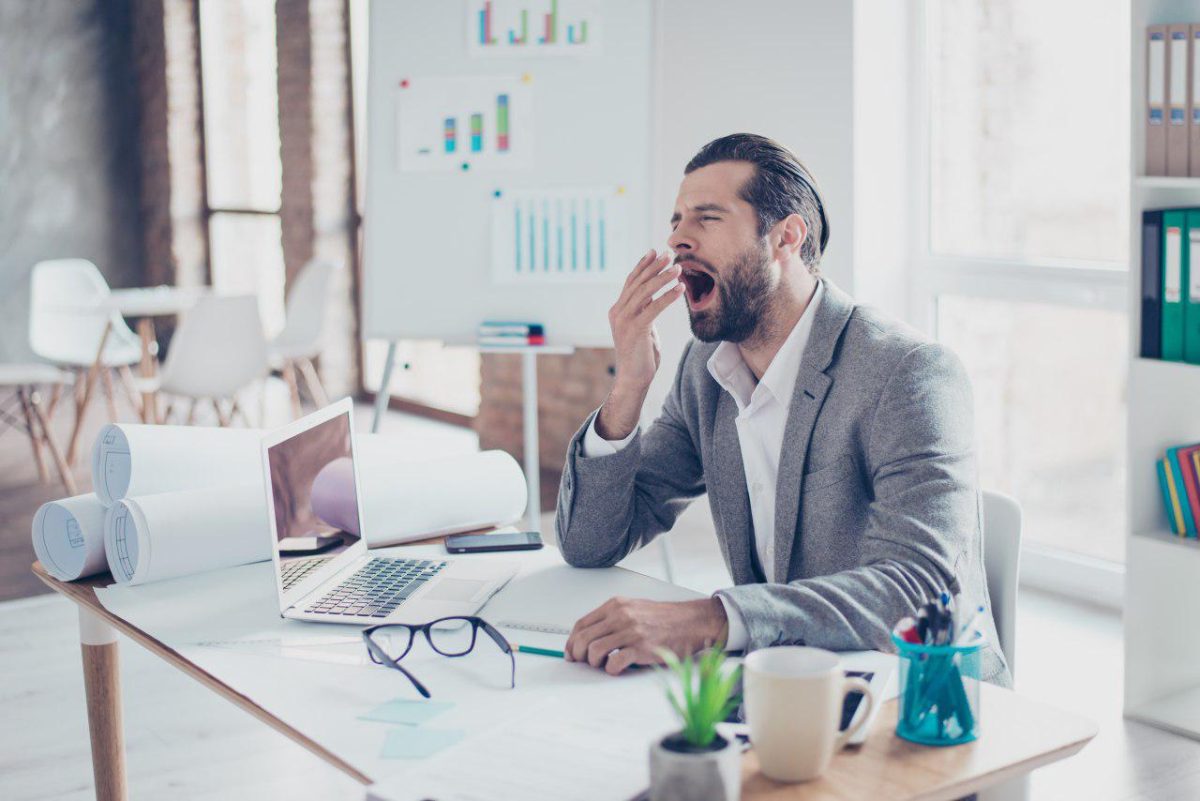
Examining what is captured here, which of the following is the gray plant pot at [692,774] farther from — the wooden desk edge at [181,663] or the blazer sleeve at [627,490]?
the blazer sleeve at [627,490]

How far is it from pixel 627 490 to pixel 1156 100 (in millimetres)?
1628

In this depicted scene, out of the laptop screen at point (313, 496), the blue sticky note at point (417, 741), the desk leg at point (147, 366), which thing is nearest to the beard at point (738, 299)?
the laptop screen at point (313, 496)

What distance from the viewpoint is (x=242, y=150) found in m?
8.48

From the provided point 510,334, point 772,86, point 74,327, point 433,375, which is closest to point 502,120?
point 510,334

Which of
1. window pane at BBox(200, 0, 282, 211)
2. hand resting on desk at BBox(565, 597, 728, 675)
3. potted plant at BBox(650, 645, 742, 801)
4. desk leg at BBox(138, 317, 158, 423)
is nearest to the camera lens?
potted plant at BBox(650, 645, 742, 801)

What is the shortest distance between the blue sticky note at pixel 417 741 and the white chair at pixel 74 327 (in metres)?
4.69

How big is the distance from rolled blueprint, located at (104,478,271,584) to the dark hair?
2.56 ft

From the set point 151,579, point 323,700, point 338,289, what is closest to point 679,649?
point 323,700

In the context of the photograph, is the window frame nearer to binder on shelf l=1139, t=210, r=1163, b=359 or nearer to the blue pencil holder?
binder on shelf l=1139, t=210, r=1163, b=359

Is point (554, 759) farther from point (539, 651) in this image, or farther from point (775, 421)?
point (775, 421)

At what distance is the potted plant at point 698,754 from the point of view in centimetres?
100

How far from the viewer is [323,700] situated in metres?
1.38

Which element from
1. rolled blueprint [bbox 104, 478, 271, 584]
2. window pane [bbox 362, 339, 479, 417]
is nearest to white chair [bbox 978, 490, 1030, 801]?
rolled blueprint [bbox 104, 478, 271, 584]

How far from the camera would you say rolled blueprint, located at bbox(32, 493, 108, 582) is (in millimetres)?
1821
